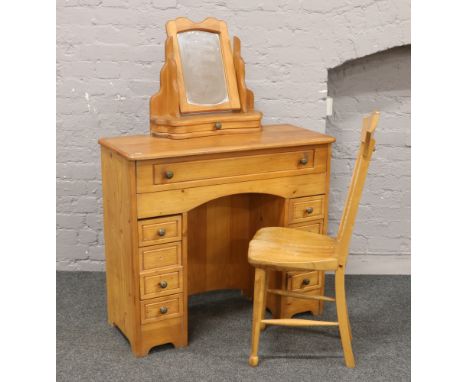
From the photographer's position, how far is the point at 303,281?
10.5 feet

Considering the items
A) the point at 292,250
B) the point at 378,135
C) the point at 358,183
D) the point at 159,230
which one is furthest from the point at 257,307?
the point at 378,135

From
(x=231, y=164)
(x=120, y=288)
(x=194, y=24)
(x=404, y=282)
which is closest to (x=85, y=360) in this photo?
(x=120, y=288)

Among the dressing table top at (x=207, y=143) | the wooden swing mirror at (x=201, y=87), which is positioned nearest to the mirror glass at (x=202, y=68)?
the wooden swing mirror at (x=201, y=87)

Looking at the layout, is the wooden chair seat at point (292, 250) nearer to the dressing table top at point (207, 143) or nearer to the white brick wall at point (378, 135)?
the dressing table top at point (207, 143)

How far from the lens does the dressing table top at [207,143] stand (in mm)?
2672

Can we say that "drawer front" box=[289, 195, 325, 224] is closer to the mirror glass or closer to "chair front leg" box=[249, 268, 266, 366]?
"chair front leg" box=[249, 268, 266, 366]

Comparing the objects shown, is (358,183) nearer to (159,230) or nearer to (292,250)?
(292,250)

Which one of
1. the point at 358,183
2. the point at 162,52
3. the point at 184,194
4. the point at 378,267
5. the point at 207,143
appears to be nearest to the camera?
the point at 358,183

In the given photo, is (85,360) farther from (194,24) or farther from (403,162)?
(403,162)

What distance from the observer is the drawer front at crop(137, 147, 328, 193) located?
2.67 meters

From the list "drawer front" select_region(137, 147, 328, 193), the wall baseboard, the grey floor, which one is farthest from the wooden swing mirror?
the wall baseboard

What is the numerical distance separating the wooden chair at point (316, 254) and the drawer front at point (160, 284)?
0.36 meters

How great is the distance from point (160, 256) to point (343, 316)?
0.84 metres

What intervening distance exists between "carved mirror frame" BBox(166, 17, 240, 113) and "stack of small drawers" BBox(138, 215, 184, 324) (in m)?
0.57
